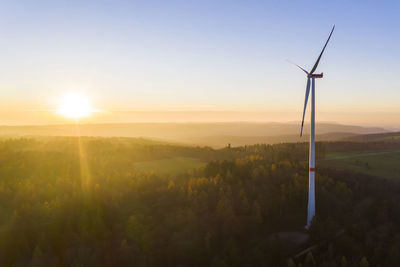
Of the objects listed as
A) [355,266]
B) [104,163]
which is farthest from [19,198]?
[355,266]

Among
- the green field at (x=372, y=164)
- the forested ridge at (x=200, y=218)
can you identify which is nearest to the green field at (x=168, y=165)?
the forested ridge at (x=200, y=218)

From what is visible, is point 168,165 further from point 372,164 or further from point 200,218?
point 372,164

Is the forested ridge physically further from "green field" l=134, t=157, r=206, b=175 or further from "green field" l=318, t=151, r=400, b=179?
"green field" l=134, t=157, r=206, b=175

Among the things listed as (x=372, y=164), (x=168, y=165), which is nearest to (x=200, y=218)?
(x=168, y=165)

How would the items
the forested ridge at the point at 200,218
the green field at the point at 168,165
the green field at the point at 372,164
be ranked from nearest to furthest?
the forested ridge at the point at 200,218, the green field at the point at 372,164, the green field at the point at 168,165

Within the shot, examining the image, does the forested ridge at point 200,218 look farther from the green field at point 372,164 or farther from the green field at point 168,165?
the green field at point 168,165
